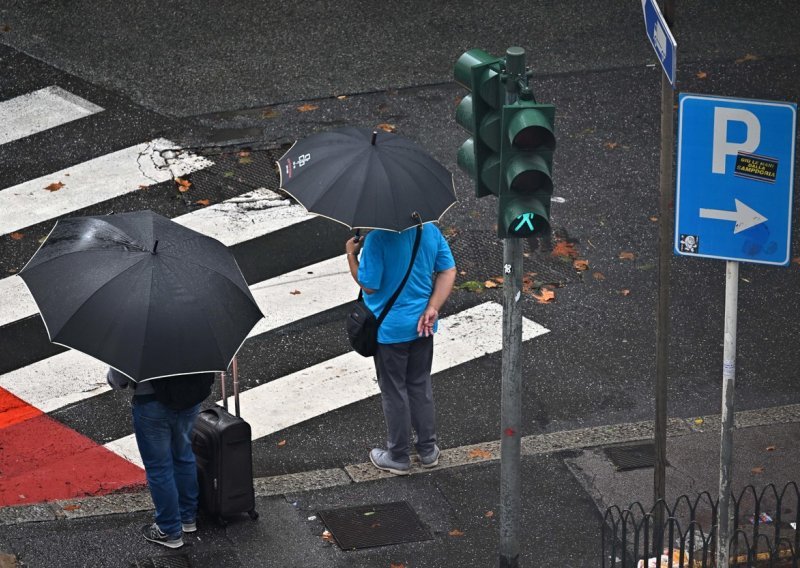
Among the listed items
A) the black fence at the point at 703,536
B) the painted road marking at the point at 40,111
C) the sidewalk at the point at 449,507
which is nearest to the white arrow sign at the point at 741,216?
the black fence at the point at 703,536

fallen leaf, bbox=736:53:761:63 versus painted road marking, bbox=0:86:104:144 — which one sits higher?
painted road marking, bbox=0:86:104:144

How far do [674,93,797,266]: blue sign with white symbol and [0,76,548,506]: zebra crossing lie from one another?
3961mm

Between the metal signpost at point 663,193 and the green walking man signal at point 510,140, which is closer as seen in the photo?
the green walking man signal at point 510,140

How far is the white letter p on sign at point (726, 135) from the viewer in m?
6.91

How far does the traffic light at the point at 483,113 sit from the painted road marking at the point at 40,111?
26.3 ft

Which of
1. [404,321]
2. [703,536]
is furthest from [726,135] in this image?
[404,321]

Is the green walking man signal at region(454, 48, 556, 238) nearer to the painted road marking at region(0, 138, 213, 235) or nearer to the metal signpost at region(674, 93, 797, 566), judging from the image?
the metal signpost at region(674, 93, 797, 566)

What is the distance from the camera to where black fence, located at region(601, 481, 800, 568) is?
7410mm

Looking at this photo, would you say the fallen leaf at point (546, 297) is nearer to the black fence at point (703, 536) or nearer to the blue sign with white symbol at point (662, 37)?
the black fence at point (703, 536)

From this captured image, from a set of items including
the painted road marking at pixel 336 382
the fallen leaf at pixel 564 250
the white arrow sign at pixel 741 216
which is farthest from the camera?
the fallen leaf at pixel 564 250

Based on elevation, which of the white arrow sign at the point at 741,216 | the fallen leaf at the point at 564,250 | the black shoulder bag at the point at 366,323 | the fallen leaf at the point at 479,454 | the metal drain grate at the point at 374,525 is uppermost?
the white arrow sign at the point at 741,216

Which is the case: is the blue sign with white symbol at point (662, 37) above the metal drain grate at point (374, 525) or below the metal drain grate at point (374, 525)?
above

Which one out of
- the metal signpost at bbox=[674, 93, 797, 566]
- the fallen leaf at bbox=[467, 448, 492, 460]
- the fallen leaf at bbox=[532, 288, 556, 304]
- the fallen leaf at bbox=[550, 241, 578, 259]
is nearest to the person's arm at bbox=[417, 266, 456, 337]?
the fallen leaf at bbox=[467, 448, 492, 460]

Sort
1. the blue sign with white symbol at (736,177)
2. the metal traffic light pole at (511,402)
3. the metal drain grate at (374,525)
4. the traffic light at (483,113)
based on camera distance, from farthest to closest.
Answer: the metal drain grate at (374,525) → the metal traffic light pole at (511,402) → the traffic light at (483,113) → the blue sign with white symbol at (736,177)
